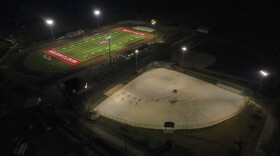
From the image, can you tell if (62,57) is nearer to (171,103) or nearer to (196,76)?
(171,103)

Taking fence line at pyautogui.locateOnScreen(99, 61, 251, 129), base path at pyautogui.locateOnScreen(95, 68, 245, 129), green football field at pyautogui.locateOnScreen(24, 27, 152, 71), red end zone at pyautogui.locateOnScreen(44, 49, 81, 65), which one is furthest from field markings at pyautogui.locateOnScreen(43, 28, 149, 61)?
base path at pyautogui.locateOnScreen(95, 68, 245, 129)

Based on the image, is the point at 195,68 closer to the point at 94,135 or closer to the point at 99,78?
the point at 99,78

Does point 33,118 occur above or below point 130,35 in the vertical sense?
below

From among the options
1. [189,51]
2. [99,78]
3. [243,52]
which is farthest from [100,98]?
[243,52]

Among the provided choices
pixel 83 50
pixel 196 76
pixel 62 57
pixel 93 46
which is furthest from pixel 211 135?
pixel 93 46

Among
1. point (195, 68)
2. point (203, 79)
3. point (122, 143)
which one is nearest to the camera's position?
point (122, 143)

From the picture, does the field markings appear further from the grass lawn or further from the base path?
the grass lawn

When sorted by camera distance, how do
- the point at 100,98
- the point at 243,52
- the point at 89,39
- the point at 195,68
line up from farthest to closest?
1. the point at 89,39
2. the point at 243,52
3. the point at 195,68
4. the point at 100,98

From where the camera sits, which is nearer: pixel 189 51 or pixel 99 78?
pixel 99 78
